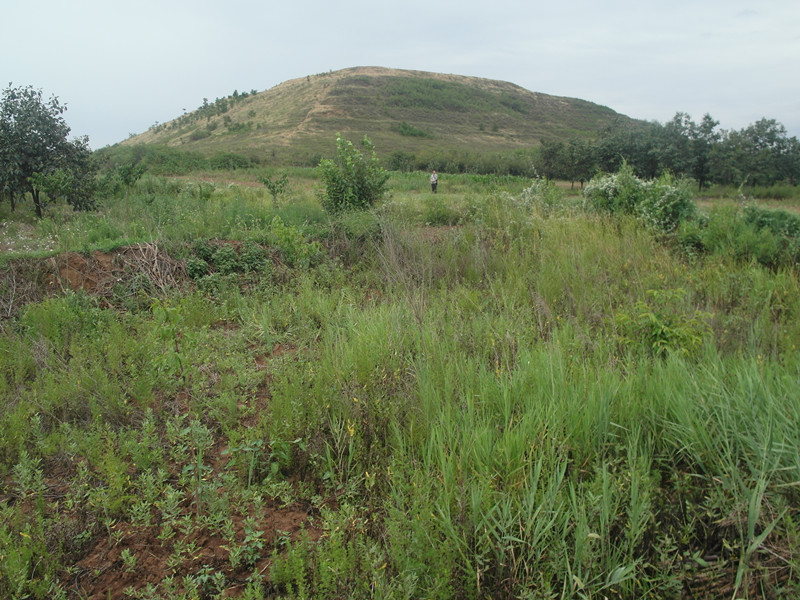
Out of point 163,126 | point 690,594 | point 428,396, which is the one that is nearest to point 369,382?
point 428,396

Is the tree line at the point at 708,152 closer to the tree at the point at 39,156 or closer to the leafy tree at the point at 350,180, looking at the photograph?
the leafy tree at the point at 350,180

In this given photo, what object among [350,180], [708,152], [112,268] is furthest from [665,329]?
[708,152]

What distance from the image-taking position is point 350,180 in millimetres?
9766

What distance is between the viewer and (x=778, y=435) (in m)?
2.31

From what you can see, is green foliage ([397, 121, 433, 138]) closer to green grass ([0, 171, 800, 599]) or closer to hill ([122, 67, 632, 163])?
hill ([122, 67, 632, 163])

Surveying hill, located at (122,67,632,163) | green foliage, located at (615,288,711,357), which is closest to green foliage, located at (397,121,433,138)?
hill, located at (122,67,632,163)

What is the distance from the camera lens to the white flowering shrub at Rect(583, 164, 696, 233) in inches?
344

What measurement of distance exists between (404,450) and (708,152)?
31885 millimetres

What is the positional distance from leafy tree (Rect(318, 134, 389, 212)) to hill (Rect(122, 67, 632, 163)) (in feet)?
114

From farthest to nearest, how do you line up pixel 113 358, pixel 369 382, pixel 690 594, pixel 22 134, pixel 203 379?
1. pixel 22 134
2. pixel 113 358
3. pixel 203 379
4. pixel 369 382
5. pixel 690 594

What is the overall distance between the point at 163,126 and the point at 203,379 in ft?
302

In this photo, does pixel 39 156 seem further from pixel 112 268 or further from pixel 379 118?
pixel 379 118

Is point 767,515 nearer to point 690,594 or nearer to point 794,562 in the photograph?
point 794,562

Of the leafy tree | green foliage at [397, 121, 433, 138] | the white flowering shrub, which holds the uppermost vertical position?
green foliage at [397, 121, 433, 138]
